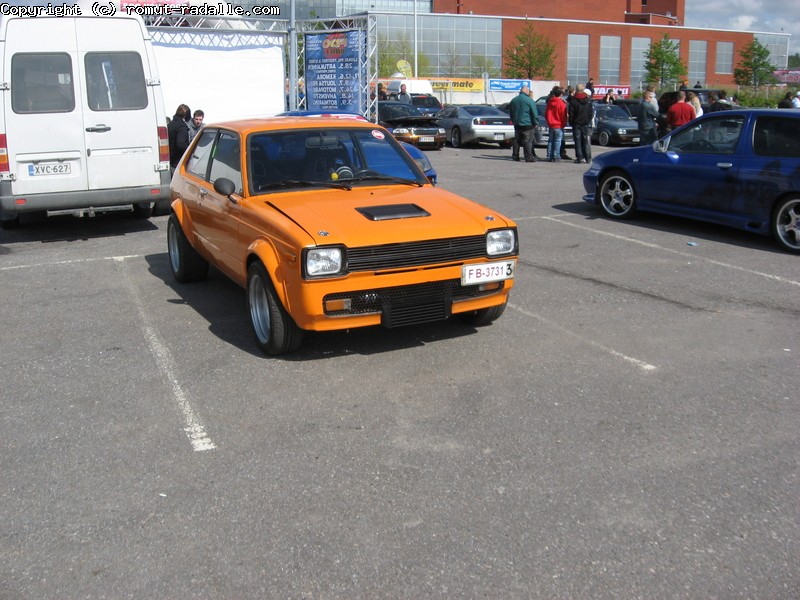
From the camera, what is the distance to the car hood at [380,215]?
5684 millimetres

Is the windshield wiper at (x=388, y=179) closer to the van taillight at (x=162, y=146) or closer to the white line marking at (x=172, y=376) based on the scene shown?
the white line marking at (x=172, y=376)

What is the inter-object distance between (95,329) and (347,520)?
393 cm

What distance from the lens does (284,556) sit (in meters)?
3.57

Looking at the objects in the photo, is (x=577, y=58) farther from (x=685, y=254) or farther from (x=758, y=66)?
(x=685, y=254)

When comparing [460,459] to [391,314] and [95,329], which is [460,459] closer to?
[391,314]

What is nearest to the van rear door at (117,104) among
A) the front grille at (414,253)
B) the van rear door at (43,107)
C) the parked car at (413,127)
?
the van rear door at (43,107)

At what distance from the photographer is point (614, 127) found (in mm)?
26078

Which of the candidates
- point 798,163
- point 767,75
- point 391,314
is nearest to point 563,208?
point 798,163

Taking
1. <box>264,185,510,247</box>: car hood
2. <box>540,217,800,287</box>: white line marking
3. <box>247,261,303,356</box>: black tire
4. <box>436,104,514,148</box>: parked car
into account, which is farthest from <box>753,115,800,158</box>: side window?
<box>436,104,514,148</box>: parked car

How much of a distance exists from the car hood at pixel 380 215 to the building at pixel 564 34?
70012 millimetres

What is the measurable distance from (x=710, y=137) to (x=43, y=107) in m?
8.16

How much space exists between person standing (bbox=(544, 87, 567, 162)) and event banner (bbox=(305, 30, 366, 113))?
22.3ft

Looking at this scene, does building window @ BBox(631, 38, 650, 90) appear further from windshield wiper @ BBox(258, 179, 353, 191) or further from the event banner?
windshield wiper @ BBox(258, 179, 353, 191)

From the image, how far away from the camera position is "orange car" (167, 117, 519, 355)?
18.5 feet
